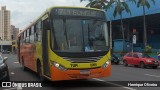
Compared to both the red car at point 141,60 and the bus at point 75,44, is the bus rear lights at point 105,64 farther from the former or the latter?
the red car at point 141,60

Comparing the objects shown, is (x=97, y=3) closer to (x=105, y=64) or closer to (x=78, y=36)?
(x=105, y=64)

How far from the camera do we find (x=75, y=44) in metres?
13.5

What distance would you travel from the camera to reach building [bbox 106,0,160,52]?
162 ft

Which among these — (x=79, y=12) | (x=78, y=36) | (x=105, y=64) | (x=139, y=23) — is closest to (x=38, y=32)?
(x=79, y=12)

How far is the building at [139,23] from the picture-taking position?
4952 centimetres

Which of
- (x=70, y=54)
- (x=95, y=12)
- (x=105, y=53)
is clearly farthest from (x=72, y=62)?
(x=95, y=12)

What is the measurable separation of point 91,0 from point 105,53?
127ft

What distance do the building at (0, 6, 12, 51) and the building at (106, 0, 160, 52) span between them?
8631 cm

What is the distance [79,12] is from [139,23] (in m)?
48.9

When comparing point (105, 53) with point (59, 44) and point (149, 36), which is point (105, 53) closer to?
point (59, 44)

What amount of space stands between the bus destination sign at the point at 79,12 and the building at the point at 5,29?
5315 inches

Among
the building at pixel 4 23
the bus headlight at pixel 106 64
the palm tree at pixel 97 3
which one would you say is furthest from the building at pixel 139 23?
the building at pixel 4 23

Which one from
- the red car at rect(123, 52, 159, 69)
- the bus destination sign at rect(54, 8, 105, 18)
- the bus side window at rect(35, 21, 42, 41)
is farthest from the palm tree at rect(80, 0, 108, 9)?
the bus destination sign at rect(54, 8, 105, 18)

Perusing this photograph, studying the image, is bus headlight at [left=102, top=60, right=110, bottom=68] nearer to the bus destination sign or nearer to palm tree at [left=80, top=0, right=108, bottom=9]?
the bus destination sign
